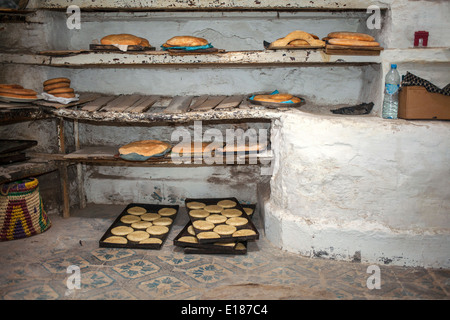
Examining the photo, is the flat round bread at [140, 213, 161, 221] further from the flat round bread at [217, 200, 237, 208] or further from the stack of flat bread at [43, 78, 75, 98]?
the stack of flat bread at [43, 78, 75, 98]

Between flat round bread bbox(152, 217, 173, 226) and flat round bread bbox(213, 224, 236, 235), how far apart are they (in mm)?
640

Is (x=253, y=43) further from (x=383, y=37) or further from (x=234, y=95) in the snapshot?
(x=383, y=37)

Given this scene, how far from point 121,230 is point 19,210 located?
1041 mm

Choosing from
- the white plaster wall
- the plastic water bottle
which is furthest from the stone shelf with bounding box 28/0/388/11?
the white plaster wall

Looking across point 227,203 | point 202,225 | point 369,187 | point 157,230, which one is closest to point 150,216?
point 157,230

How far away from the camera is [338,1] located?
3.77 metres

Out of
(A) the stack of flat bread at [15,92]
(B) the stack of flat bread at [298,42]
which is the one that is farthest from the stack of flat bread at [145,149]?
(B) the stack of flat bread at [298,42]

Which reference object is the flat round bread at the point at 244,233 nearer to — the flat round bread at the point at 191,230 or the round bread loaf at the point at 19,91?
the flat round bread at the point at 191,230

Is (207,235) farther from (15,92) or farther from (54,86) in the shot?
(15,92)

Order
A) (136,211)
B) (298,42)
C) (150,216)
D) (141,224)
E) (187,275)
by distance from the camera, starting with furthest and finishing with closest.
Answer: (136,211)
(150,216)
(141,224)
(298,42)
(187,275)

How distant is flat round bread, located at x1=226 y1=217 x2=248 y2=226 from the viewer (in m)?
4.02

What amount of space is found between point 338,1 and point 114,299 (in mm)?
3335

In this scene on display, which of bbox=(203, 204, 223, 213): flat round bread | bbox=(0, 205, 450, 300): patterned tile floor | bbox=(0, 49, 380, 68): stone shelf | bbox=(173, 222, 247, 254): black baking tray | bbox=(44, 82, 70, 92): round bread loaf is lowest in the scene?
bbox=(0, 205, 450, 300): patterned tile floor

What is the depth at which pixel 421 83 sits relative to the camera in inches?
137
